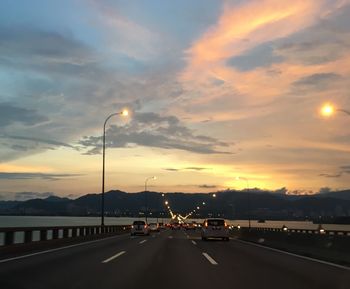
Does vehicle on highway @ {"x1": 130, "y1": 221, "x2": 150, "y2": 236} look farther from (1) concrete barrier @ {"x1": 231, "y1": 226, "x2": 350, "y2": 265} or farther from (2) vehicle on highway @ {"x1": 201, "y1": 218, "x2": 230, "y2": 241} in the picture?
(1) concrete barrier @ {"x1": 231, "y1": 226, "x2": 350, "y2": 265}

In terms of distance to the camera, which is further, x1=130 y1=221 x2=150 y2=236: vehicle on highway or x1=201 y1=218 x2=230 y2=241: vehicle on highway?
x1=130 y1=221 x2=150 y2=236: vehicle on highway

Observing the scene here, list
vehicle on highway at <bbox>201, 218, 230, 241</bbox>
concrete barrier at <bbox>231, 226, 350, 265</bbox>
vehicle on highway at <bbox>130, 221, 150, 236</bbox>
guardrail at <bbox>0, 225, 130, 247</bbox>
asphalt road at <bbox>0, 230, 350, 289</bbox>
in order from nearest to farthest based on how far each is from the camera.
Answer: asphalt road at <bbox>0, 230, 350, 289</bbox> → concrete barrier at <bbox>231, 226, 350, 265</bbox> → guardrail at <bbox>0, 225, 130, 247</bbox> → vehicle on highway at <bbox>201, 218, 230, 241</bbox> → vehicle on highway at <bbox>130, 221, 150, 236</bbox>

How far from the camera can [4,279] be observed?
547 inches

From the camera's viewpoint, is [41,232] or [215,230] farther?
[215,230]

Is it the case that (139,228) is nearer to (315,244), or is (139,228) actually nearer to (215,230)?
(215,230)

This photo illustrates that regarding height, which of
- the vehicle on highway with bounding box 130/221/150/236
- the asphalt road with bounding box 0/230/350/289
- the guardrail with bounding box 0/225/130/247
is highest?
the vehicle on highway with bounding box 130/221/150/236

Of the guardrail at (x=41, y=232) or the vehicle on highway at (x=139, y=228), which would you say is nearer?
the guardrail at (x=41, y=232)

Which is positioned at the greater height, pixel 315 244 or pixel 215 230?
pixel 215 230

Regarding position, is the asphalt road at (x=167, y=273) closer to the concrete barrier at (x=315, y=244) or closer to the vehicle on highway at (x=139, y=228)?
the concrete barrier at (x=315, y=244)

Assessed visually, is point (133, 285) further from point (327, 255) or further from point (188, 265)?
point (327, 255)

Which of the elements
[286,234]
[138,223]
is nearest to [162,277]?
[286,234]

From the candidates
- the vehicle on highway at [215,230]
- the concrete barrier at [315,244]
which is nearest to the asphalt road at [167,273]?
the concrete barrier at [315,244]

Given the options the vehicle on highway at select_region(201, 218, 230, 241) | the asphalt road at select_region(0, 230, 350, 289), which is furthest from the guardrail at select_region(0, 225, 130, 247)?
the vehicle on highway at select_region(201, 218, 230, 241)

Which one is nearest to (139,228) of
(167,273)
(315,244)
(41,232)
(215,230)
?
(215,230)
